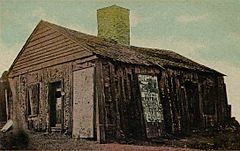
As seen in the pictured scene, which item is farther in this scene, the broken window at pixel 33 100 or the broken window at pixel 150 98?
the broken window at pixel 33 100

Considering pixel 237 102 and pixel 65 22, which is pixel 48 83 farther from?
pixel 237 102

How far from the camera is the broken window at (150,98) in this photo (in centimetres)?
536

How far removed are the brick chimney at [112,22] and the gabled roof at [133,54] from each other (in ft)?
0.21

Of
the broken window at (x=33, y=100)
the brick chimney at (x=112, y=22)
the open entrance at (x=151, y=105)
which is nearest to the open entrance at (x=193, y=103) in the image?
the open entrance at (x=151, y=105)

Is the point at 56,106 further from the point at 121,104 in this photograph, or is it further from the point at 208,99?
the point at 208,99

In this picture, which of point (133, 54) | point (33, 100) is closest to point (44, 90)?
point (33, 100)

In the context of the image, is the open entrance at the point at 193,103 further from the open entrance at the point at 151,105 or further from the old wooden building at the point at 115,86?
the open entrance at the point at 151,105

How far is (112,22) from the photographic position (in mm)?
5500

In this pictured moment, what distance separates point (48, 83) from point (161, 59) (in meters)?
0.95

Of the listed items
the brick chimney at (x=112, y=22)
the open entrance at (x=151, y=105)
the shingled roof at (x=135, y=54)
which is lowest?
the open entrance at (x=151, y=105)

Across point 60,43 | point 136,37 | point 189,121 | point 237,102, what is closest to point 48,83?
point 60,43

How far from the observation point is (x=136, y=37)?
5426 mm

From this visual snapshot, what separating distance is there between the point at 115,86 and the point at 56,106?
54 centimetres

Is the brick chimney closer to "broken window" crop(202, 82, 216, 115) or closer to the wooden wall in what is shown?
the wooden wall
